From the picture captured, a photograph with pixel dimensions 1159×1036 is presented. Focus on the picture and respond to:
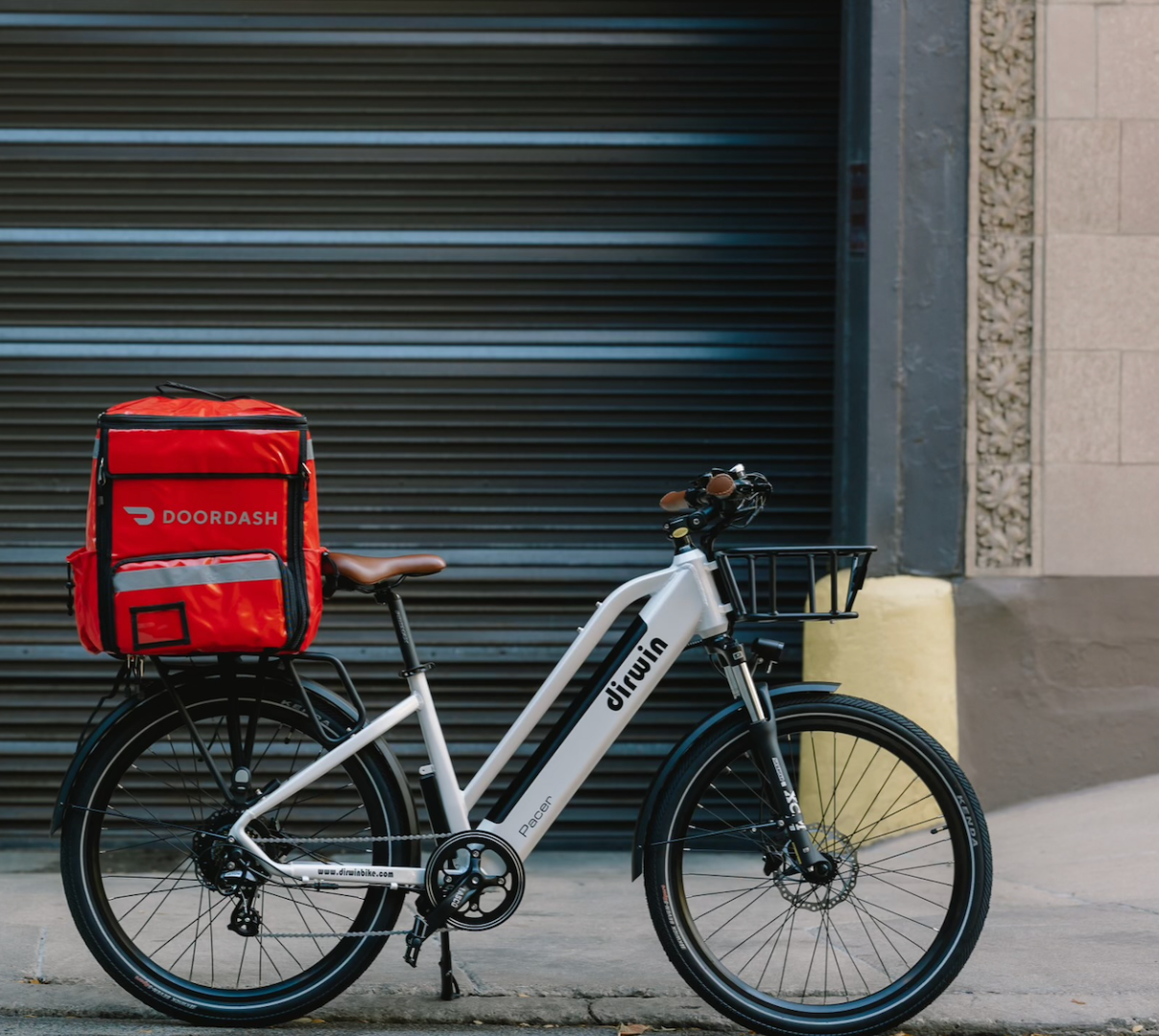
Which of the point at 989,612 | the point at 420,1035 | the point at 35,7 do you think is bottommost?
the point at 420,1035

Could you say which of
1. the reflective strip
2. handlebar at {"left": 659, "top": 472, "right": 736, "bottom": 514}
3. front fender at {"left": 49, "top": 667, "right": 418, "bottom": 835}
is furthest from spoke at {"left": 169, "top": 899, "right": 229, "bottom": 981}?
handlebar at {"left": 659, "top": 472, "right": 736, "bottom": 514}

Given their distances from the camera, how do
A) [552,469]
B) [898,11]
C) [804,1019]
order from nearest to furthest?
[804,1019] → [898,11] → [552,469]

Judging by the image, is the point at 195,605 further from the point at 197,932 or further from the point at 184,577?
the point at 197,932

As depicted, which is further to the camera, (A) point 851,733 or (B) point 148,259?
(B) point 148,259

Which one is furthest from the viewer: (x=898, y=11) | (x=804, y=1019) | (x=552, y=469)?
(x=552, y=469)

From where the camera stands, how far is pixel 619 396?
17.3 feet

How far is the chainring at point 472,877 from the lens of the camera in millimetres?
3082

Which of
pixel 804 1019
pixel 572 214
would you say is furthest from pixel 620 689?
pixel 572 214

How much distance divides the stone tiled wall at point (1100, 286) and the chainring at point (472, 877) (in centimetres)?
274

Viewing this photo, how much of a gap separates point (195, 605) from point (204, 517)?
21 centimetres

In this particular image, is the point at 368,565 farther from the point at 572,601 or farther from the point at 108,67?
the point at 108,67

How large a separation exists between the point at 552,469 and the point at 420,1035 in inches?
100

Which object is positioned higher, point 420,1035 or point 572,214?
point 572,214

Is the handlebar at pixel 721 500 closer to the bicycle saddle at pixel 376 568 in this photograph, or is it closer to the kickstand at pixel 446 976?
the bicycle saddle at pixel 376 568
